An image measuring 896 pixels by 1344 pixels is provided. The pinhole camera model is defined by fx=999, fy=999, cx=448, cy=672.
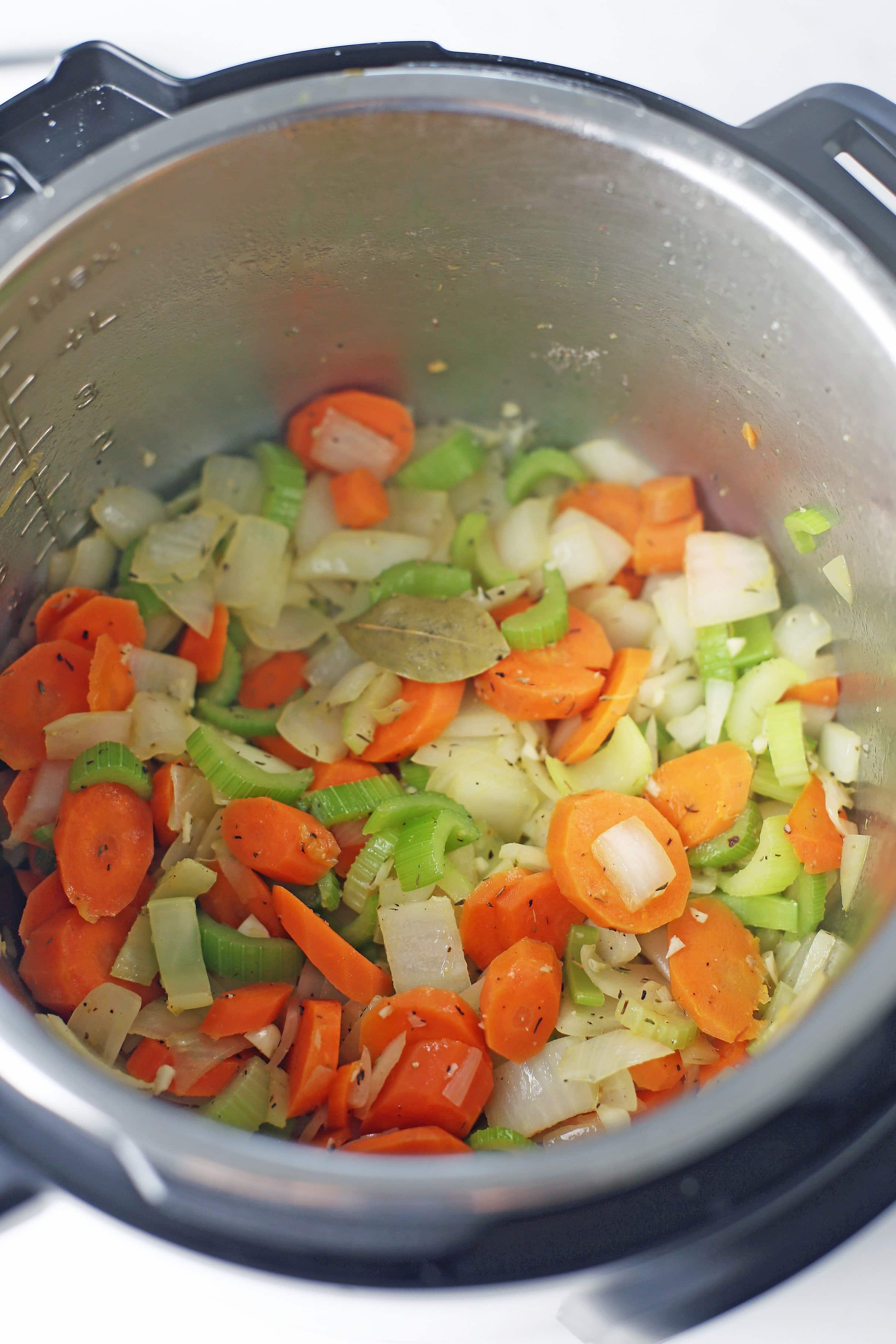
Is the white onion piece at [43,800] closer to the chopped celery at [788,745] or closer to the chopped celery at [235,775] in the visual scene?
the chopped celery at [235,775]

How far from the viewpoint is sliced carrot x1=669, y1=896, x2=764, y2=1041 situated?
126 centimetres

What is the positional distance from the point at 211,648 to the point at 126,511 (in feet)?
0.78

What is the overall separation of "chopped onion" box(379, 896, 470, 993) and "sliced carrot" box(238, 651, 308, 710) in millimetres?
412

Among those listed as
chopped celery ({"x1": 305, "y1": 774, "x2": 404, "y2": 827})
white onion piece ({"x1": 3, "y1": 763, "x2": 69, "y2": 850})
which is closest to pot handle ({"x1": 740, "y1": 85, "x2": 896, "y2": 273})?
chopped celery ({"x1": 305, "y1": 774, "x2": 404, "y2": 827})

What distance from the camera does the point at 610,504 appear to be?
1618mm

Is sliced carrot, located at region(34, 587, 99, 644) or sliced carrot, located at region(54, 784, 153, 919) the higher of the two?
sliced carrot, located at region(34, 587, 99, 644)

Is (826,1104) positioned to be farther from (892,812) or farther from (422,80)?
(422,80)

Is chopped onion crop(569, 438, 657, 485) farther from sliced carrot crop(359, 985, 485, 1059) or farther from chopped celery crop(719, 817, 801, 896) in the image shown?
sliced carrot crop(359, 985, 485, 1059)

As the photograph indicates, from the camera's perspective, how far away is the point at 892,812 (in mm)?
1225

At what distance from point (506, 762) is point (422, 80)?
89cm

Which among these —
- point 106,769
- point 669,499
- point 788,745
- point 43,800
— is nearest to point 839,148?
point 669,499

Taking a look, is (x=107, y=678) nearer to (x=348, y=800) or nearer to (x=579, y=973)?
(x=348, y=800)

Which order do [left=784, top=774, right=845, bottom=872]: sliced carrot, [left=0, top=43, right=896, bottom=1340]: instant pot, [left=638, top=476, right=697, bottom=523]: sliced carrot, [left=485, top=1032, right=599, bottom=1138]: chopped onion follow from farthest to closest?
1. [left=638, top=476, right=697, bottom=523]: sliced carrot
2. [left=784, top=774, right=845, bottom=872]: sliced carrot
3. [left=485, top=1032, right=599, bottom=1138]: chopped onion
4. [left=0, top=43, right=896, bottom=1340]: instant pot

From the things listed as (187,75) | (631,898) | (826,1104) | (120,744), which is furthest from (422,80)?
(826,1104)
